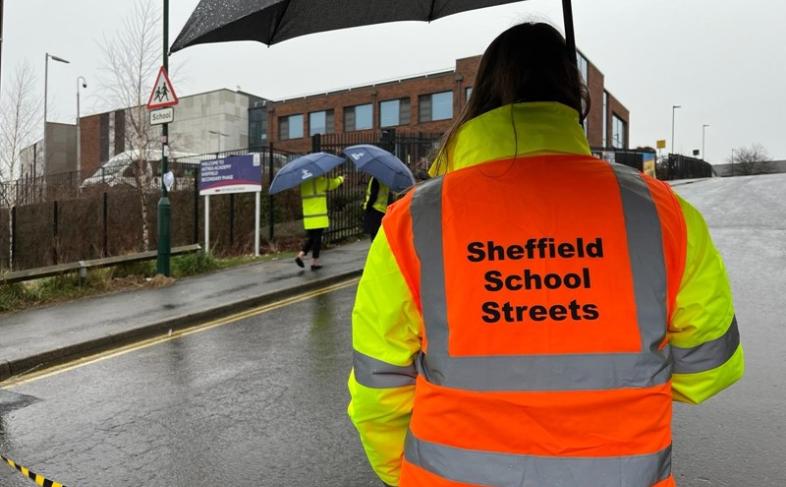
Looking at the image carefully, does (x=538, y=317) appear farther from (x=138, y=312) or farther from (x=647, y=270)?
(x=138, y=312)

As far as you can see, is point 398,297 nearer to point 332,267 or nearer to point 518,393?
point 518,393

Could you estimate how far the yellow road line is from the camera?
19.2 ft

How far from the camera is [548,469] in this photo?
51.4 inches

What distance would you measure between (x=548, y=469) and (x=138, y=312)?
7796mm

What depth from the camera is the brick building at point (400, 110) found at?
1558 inches

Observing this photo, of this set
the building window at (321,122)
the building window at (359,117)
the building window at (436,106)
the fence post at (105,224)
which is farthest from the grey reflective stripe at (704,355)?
the building window at (321,122)

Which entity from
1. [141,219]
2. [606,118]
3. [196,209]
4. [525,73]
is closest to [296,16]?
[525,73]

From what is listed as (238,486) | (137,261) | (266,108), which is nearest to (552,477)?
(238,486)

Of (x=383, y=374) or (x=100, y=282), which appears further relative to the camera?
(x=100, y=282)

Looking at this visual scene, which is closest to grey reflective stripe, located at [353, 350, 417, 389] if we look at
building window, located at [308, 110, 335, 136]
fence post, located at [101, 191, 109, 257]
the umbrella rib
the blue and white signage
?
the umbrella rib

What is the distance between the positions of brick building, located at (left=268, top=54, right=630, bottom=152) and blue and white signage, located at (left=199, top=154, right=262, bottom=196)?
23.6m

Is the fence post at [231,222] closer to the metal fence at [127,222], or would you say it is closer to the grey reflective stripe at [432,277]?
the metal fence at [127,222]

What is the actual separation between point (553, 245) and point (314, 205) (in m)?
9.80

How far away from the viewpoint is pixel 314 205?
11.0 m
